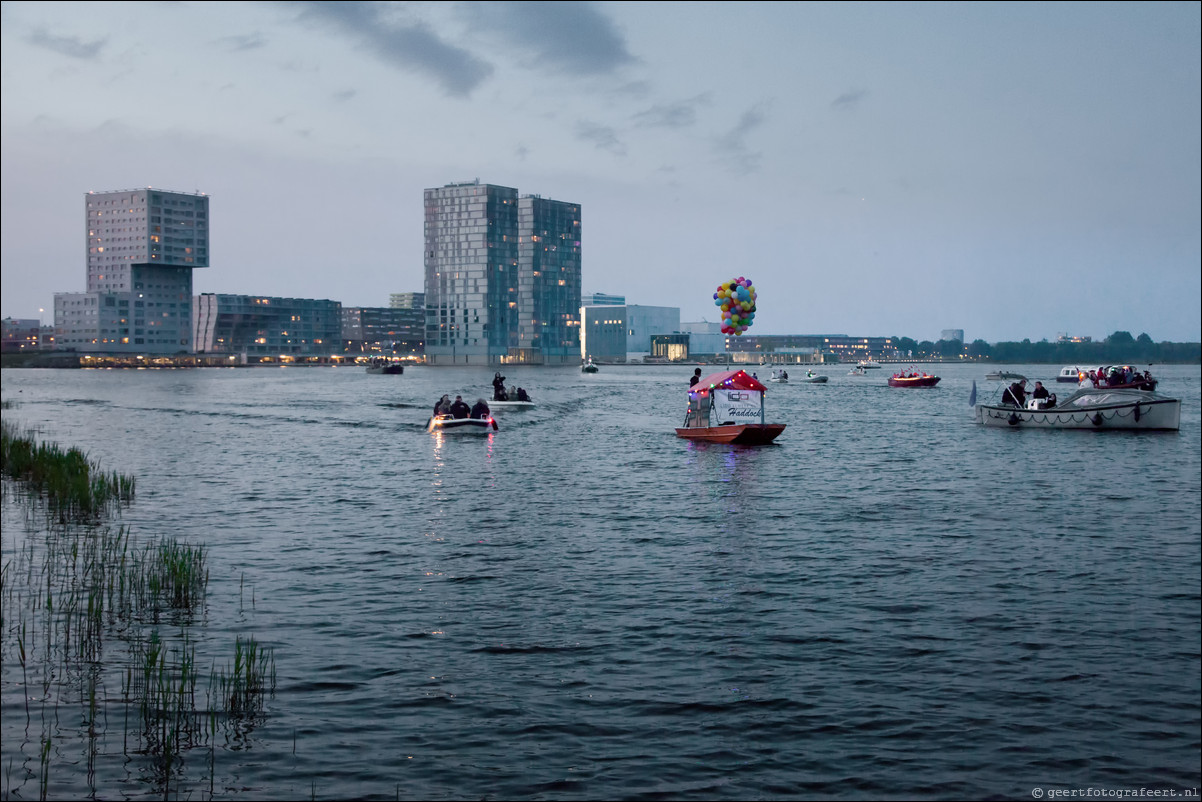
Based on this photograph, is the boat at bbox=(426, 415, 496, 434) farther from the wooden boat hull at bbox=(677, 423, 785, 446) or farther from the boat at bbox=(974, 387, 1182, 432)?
the boat at bbox=(974, 387, 1182, 432)

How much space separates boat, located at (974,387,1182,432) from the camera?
205 feet

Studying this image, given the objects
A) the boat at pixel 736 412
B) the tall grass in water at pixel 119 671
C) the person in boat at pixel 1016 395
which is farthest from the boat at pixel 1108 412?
the tall grass in water at pixel 119 671

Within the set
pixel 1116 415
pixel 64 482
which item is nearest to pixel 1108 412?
pixel 1116 415

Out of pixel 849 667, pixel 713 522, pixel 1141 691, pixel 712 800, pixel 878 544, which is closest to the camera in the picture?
pixel 712 800

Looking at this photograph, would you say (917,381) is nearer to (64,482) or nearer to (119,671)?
(64,482)

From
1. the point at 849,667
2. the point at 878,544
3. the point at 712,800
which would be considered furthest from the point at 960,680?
the point at 878,544

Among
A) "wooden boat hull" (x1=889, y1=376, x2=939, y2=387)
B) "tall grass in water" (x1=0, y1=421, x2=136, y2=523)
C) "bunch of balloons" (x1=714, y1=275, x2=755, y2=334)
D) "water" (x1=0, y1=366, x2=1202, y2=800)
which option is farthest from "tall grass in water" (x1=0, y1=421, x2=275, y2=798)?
"wooden boat hull" (x1=889, y1=376, x2=939, y2=387)

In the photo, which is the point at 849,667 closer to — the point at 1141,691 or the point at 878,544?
the point at 1141,691

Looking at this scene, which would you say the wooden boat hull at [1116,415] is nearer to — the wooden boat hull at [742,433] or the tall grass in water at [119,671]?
the wooden boat hull at [742,433]

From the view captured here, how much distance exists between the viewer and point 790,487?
37188 millimetres

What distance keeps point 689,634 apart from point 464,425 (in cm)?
4386

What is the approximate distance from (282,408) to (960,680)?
8733 cm

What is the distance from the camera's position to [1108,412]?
62719 millimetres

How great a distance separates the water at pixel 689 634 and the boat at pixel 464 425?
18.9 metres
